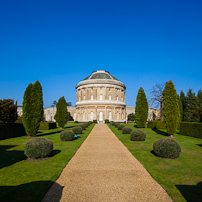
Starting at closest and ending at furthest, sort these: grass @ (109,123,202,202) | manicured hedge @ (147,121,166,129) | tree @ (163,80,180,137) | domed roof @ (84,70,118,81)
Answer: grass @ (109,123,202,202) < tree @ (163,80,180,137) < manicured hedge @ (147,121,166,129) < domed roof @ (84,70,118,81)

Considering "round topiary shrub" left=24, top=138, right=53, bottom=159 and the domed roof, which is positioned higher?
the domed roof

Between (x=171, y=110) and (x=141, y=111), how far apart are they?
13.6 meters

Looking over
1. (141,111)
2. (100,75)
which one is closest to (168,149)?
(141,111)

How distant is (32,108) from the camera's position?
2159 centimetres

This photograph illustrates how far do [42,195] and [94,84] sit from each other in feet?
A: 212

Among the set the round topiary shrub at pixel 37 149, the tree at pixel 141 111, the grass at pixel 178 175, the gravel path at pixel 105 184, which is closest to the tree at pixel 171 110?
the grass at pixel 178 175

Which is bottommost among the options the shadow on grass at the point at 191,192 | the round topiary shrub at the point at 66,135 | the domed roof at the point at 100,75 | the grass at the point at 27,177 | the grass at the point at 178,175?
the grass at the point at 27,177

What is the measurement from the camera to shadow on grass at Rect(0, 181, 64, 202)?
A: 554cm

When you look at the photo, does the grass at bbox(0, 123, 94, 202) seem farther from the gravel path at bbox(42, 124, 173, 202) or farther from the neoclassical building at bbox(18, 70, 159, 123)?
the neoclassical building at bbox(18, 70, 159, 123)

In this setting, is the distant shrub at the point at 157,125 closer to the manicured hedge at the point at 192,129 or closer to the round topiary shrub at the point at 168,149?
the manicured hedge at the point at 192,129

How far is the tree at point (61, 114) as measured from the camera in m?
35.3

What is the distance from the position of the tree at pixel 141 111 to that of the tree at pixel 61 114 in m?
15.6

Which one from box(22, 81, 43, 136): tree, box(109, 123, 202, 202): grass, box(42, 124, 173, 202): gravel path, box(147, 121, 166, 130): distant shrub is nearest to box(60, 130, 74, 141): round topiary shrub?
box(22, 81, 43, 136): tree

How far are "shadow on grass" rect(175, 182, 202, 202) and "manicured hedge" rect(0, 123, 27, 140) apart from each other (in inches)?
819
